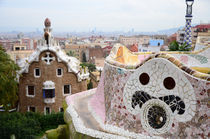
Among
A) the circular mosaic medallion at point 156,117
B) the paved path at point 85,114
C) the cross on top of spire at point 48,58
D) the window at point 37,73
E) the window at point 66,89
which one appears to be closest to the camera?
the circular mosaic medallion at point 156,117

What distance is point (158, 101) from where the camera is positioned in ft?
26.9

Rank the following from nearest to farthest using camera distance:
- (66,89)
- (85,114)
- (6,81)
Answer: (85,114), (6,81), (66,89)

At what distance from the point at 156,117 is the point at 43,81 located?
A: 11792 millimetres

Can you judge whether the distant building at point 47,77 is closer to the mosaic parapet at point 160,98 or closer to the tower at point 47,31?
the tower at point 47,31

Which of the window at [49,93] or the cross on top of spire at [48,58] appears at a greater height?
the cross on top of spire at [48,58]

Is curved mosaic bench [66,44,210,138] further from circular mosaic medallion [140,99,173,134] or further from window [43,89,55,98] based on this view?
window [43,89,55,98]

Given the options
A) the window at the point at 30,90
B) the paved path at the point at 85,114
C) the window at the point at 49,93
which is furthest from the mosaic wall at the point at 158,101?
the window at the point at 30,90

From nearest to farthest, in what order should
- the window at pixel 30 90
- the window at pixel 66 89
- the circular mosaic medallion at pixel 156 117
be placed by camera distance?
the circular mosaic medallion at pixel 156 117, the window at pixel 30 90, the window at pixel 66 89

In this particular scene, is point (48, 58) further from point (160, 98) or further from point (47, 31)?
point (160, 98)

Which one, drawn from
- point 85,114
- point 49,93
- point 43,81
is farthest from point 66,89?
point 85,114

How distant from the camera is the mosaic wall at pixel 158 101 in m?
7.35

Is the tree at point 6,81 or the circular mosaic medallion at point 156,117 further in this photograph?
the tree at point 6,81

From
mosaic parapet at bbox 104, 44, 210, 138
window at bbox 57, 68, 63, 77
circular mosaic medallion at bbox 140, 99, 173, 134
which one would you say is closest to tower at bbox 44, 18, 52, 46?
window at bbox 57, 68, 63, 77

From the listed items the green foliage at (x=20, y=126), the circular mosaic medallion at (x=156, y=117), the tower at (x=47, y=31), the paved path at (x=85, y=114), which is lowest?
the green foliage at (x=20, y=126)
